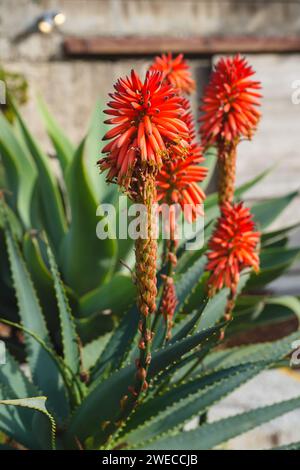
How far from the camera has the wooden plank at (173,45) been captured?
404 centimetres

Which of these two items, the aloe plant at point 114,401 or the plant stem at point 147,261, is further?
the aloe plant at point 114,401

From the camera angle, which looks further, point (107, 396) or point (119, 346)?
point (119, 346)

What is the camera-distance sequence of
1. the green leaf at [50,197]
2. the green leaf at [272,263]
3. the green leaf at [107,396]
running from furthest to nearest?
the green leaf at [50,197] → the green leaf at [272,263] → the green leaf at [107,396]

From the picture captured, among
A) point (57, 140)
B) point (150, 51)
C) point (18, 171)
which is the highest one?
point (150, 51)

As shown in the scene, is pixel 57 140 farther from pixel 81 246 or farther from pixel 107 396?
pixel 107 396

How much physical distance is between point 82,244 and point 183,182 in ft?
3.20

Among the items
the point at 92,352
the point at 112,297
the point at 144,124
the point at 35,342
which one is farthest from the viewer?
the point at 112,297

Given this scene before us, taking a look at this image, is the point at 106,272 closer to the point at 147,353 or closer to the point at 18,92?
the point at 147,353

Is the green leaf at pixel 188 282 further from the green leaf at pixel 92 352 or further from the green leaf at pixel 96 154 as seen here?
the green leaf at pixel 96 154

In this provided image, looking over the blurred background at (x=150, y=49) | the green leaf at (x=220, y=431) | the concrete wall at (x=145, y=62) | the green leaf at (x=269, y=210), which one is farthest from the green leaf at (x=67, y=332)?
the blurred background at (x=150, y=49)

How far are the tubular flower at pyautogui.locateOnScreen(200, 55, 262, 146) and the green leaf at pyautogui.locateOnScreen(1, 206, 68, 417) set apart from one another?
2.01 ft

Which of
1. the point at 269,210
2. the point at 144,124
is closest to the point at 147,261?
the point at 144,124

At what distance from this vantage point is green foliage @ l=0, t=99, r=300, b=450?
1.39 meters

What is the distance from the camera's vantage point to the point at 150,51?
4.16m
